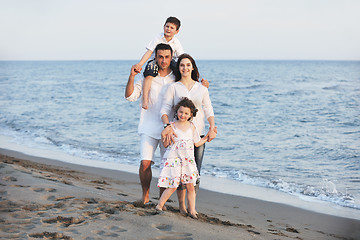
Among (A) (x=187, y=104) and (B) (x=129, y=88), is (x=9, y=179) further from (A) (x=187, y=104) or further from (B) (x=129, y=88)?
(A) (x=187, y=104)

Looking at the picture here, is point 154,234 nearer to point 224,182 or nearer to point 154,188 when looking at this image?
point 154,188

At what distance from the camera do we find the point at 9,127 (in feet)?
47.6

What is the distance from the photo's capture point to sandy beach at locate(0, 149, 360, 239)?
3.56 m

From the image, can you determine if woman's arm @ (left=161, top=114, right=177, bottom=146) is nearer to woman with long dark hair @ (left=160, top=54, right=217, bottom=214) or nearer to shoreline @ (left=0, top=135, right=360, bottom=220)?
woman with long dark hair @ (left=160, top=54, right=217, bottom=214)

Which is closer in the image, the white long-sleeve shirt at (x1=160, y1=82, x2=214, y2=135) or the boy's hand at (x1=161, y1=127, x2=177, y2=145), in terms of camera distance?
the boy's hand at (x1=161, y1=127, x2=177, y2=145)

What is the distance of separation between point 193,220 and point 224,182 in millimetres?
3548

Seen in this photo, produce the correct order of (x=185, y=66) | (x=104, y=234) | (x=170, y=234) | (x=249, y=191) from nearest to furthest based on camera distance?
(x=104, y=234), (x=170, y=234), (x=185, y=66), (x=249, y=191)

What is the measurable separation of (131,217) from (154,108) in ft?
4.04

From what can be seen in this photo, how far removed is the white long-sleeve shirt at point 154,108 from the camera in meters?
4.43

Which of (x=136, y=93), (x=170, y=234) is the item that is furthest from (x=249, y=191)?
(x=170, y=234)

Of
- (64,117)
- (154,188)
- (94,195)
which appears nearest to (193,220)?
(94,195)

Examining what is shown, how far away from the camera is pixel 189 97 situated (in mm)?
4254

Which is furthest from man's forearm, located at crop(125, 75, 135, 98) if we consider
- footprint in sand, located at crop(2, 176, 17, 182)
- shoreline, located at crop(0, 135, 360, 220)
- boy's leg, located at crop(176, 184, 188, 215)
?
shoreline, located at crop(0, 135, 360, 220)

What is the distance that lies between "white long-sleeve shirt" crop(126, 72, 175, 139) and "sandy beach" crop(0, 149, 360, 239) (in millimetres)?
862
